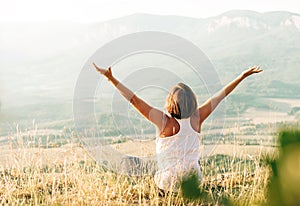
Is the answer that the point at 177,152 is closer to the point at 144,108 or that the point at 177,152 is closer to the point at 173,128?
the point at 173,128

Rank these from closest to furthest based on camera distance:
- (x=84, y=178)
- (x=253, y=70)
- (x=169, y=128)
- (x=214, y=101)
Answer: (x=253, y=70) < (x=169, y=128) < (x=214, y=101) < (x=84, y=178)

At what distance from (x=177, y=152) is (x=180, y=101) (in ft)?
1.23

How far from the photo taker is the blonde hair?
3740mm

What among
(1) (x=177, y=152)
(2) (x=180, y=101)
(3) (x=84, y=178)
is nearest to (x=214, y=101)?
(2) (x=180, y=101)

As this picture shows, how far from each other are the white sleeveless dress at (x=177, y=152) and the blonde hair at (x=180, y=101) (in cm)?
7

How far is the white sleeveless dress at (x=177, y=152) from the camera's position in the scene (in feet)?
12.2

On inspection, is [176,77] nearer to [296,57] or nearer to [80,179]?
[80,179]

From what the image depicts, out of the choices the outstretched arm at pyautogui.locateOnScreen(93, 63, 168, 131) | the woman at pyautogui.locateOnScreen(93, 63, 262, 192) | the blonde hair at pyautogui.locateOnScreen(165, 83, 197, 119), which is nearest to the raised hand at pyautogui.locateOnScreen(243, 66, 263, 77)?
the woman at pyautogui.locateOnScreen(93, 63, 262, 192)

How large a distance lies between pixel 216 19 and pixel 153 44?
67.8 m

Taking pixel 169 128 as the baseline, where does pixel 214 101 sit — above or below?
above

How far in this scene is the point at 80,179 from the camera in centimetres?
418

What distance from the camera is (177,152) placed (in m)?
3.76

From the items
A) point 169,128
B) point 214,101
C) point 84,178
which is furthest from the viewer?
point 84,178

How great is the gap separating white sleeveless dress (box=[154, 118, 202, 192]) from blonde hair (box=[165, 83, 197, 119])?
2.6 inches
